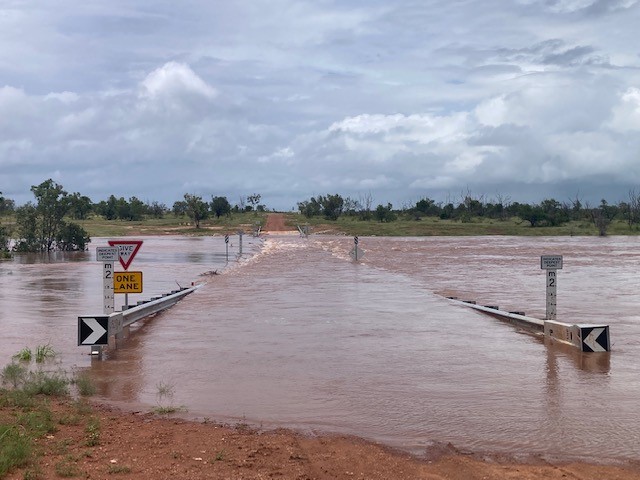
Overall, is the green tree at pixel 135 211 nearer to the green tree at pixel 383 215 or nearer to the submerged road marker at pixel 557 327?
the green tree at pixel 383 215

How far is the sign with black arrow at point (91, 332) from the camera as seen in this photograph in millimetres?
11062

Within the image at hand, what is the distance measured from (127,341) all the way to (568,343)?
25.7ft

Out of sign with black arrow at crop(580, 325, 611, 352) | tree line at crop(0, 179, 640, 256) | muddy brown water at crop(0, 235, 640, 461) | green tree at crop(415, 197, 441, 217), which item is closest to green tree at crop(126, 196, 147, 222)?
tree line at crop(0, 179, 640, 256)

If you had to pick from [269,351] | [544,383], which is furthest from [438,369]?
[269,351]

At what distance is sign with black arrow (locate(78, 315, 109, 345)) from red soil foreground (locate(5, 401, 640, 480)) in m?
3.98

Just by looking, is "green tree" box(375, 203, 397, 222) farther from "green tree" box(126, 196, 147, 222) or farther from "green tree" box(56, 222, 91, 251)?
"green tree" box(56, 222, 91, 251)

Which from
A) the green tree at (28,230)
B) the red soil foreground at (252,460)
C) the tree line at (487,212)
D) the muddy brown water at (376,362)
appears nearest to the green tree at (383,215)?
the tree line at (487,212)

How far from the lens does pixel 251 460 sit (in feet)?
20.5

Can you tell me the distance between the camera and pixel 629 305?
18.6 meters

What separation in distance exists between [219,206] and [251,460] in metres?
108

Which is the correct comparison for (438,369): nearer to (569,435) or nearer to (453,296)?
(569,435)

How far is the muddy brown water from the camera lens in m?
7.64

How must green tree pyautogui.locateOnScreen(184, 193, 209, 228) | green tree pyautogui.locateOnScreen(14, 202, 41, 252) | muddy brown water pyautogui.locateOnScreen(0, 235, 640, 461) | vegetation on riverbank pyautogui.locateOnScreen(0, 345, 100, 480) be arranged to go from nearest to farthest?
vegetation on riverbank pyautogui.locateOnScreen(0, 345, 100, 480) → muddy brown water pyautogui.locateOnScreen(0, 235, 640, 461) → green tree pyautogui.locateOnScreen(14, 202, 41, 252) → green tree pyautogui.locateOnScreen(184, 193, 209, 228)

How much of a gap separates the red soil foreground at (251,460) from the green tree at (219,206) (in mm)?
106822
